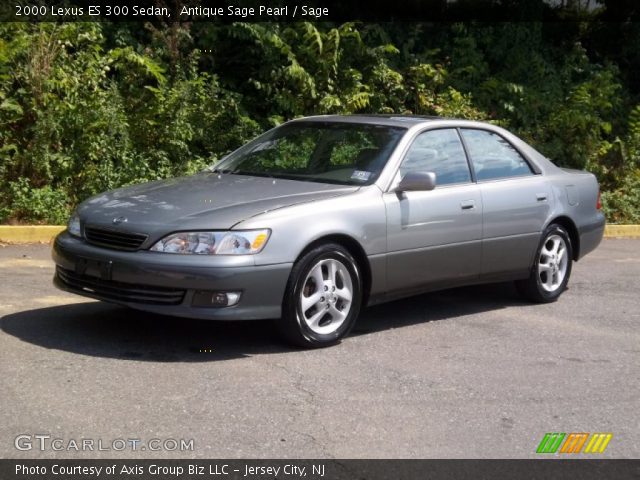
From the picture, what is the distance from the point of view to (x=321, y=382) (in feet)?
19.1

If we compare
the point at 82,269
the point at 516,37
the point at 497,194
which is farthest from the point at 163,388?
the point at 516,37

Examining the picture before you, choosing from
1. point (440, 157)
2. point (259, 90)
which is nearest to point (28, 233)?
point (440, 157)

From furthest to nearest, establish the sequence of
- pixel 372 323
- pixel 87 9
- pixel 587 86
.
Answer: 1. pixel 587 86
2. pixel 87 9
3. pixel 372 323

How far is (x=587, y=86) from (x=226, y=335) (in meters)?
10.8

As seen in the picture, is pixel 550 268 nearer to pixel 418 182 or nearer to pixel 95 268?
pixel 418 182

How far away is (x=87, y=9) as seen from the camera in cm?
1438

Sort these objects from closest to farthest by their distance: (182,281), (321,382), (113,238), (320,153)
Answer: (321,382) → (182,281) → (113,238) → (320,153)

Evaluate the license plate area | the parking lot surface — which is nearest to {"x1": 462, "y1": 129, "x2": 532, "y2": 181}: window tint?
the parking lot surface

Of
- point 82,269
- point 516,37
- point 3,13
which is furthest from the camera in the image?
point 516,37

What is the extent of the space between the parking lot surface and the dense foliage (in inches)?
152

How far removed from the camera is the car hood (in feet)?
20.5

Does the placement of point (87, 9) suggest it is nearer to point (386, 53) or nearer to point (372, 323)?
point (386, 53)

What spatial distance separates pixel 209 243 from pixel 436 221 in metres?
1.86

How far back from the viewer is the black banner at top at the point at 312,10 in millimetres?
13320
